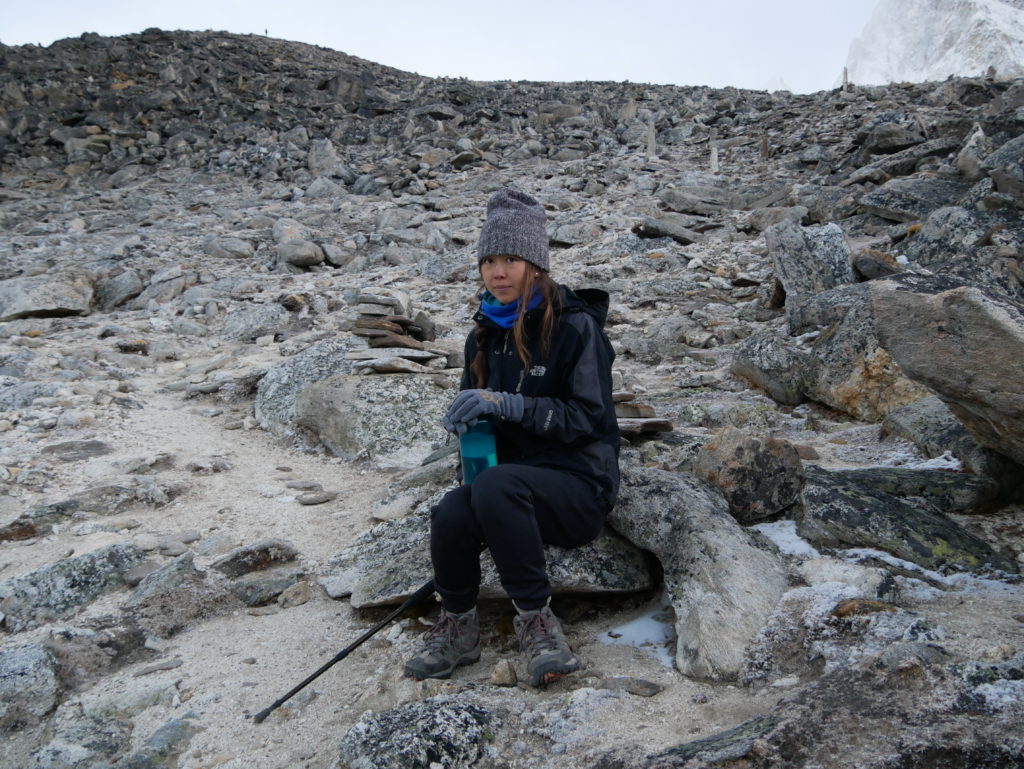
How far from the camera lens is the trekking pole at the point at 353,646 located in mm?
2551

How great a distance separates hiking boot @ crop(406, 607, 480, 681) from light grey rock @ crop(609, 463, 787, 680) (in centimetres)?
74

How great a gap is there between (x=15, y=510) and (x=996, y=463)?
196 inches

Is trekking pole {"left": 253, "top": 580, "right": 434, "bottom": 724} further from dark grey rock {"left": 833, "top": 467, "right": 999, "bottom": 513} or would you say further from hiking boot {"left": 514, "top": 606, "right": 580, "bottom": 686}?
dark grey rock {"left": 833, "top": 467, "right": 999, "bottom": 513}

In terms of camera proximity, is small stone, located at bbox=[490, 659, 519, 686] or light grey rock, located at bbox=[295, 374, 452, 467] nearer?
Answer: small stone, located at bbox=[490, 659, 519, 686]

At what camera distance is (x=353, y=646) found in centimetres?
280

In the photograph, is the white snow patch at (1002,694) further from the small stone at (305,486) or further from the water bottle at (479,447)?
the small stone at (305,486)

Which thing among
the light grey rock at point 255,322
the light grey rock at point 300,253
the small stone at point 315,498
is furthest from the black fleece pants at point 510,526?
the light grey rock at point 300,253

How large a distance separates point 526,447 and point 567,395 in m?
0.26

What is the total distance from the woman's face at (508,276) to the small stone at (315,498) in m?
2.20

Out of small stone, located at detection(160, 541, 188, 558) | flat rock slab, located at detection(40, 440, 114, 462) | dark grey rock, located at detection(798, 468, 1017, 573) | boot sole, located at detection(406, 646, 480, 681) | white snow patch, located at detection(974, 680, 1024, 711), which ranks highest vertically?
white snow patch, located at detection(974, 680, 1024, 711)

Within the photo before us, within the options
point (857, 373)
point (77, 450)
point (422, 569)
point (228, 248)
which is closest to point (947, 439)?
point (857, 373)

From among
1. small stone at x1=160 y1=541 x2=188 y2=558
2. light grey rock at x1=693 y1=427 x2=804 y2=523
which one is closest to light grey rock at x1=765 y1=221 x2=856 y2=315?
light grey rock at x1=693 y1=427 x2=804 y2=523

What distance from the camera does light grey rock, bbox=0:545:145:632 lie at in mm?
3291

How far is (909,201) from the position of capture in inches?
357
